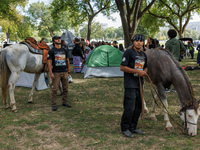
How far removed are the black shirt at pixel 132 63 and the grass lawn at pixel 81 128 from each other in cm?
112

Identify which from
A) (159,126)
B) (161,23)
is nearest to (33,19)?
(161,23)

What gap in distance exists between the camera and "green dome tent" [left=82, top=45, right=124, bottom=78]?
1074 centimetres

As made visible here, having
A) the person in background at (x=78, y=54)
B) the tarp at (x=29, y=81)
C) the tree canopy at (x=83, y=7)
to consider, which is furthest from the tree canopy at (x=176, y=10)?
the tarp at (x=29, y=81)

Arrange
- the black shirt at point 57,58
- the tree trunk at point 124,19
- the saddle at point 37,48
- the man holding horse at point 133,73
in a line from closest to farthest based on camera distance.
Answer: the man holding horse at point 133,73, the black shirt at point 57,58, the saddle at point 37,48, the tree trunk at point 124,19

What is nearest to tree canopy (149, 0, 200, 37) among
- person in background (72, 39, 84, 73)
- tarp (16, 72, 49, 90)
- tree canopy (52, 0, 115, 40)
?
tree canopy (52, 0, 115, 40)

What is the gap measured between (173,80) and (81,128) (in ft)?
7.48

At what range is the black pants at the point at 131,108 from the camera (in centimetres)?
365

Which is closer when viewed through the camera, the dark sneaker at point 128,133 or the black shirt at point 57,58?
the dark sneaker at point 128,133

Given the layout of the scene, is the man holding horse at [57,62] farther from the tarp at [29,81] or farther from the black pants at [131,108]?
the tarp at [29,81]

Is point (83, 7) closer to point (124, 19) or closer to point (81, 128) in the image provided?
point (124, 19)

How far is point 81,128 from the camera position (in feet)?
14.3

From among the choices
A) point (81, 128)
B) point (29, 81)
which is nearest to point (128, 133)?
point (81, 128)

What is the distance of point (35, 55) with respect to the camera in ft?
20.5

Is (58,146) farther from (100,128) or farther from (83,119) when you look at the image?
(83,119)
